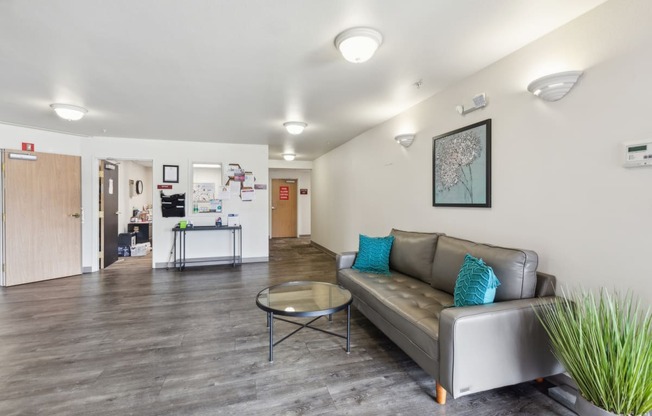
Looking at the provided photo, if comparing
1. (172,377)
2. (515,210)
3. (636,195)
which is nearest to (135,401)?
(172,377)

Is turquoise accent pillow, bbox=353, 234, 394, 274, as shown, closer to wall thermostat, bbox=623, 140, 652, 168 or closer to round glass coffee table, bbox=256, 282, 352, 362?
round glass coffee table, bbox=256, 282, 352, 362

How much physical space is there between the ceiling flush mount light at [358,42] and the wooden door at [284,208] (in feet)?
28.0

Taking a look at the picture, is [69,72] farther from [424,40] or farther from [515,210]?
[515,210]

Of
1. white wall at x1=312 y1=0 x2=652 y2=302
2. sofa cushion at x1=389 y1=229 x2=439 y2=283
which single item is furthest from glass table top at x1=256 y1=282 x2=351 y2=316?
white wall at x1=312 y1=0 x2=652 y2=302

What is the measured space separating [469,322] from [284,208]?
9.20m

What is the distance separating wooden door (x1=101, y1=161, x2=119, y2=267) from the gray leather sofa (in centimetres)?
528

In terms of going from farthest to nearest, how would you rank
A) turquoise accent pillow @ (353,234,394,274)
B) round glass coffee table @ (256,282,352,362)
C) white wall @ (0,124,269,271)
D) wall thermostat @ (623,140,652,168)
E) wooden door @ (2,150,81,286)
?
white wall @ (0,124,269,271) < wooden door @ (2,150,81,286) < turquoise accent pillow @ (353,234,394,274) < round glass coffee table @ (256,282,352,362) < wall thermostat @ (623,140,652,168)

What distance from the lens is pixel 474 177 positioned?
275 cm

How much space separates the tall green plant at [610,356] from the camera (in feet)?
4.41

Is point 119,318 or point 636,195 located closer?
point 636,195

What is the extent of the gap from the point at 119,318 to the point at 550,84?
4.35 m

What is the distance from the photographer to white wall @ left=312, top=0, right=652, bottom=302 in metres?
1.67

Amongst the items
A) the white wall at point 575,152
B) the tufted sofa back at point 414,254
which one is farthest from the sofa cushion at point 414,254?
the white wall at point 575,152

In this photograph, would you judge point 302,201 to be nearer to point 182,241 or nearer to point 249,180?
point 249,180
